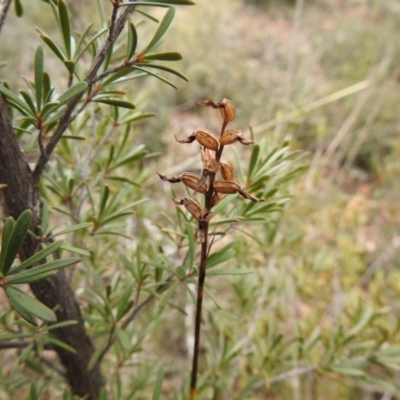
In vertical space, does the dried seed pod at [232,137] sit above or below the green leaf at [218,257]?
above

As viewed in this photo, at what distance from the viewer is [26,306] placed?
340mm

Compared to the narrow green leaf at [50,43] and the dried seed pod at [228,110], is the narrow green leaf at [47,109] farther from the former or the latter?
the dried seed pod at [228,110]

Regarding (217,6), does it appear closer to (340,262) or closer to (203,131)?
(340,262)

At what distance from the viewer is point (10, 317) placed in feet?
2.00

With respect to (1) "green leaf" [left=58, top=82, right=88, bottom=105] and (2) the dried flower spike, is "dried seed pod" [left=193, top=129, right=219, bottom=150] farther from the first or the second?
(1) "green leaf" [left=58, top=82, right=88, bottom=105]

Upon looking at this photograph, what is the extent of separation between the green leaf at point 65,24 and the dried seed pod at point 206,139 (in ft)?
0.56

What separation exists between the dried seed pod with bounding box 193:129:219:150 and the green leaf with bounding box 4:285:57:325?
0.65 ft

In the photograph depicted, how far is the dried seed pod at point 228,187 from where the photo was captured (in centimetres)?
36

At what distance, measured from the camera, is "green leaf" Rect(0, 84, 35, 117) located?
1.22 ft

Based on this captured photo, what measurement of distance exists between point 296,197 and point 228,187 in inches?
27.3

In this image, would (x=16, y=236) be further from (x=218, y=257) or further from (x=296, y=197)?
(x=296, y=197)

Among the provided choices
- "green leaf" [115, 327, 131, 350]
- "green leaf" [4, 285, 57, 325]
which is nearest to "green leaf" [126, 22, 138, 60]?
"green leaf" [4, 285, 57, 325]

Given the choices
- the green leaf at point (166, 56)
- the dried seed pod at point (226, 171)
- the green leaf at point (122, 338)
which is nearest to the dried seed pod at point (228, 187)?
the dried seed pod at point (226, 171)

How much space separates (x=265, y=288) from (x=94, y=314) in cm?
47
